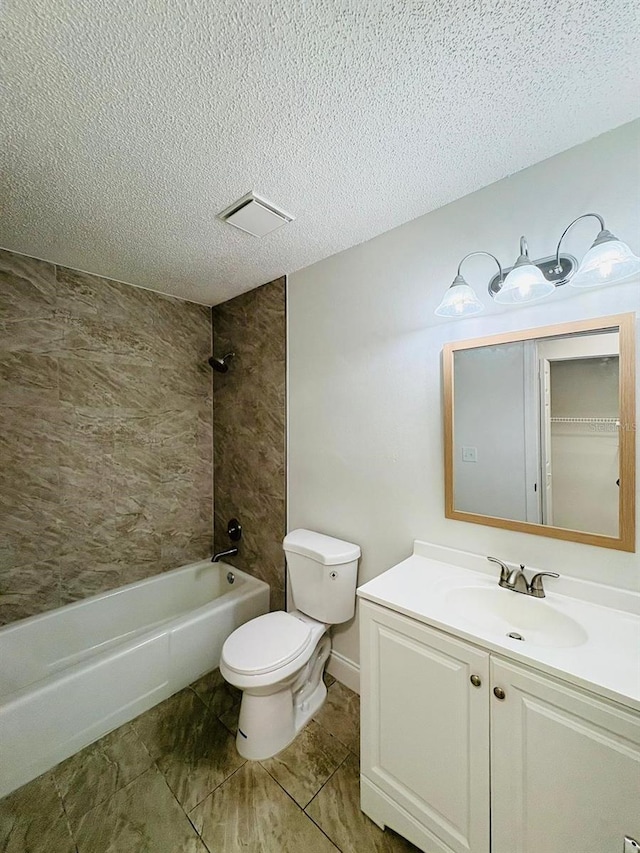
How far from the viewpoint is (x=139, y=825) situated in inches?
46.7

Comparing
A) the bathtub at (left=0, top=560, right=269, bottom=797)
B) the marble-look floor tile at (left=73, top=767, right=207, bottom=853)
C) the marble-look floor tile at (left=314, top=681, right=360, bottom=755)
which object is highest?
the bathtub at (left=0, top=560, right=269, bottom=797)

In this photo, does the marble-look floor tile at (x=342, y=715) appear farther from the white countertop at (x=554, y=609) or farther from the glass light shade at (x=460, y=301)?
the glass light shade at (x=460, y=301)

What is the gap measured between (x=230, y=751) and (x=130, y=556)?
4.26 feet

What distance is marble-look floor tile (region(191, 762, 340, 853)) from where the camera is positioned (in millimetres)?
1130

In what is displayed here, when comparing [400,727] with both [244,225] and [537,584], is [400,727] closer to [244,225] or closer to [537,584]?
[537,584]

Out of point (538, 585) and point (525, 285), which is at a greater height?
point (525, 285)

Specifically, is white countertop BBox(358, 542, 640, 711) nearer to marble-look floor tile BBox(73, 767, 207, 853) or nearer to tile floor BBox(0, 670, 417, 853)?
tile floor BBox(0, 670, 417, 853)

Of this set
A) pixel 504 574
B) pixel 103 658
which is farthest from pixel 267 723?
pixel 504 574

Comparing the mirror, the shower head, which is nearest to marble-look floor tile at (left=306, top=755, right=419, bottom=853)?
the mirror

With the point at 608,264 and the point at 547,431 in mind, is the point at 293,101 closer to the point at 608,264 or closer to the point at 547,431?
the point at 608,264

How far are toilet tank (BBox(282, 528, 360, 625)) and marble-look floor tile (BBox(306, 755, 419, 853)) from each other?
1.89 feet

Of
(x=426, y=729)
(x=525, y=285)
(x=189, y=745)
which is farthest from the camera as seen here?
(x=189, y=745)

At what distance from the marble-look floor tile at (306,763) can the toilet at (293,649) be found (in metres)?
0.04

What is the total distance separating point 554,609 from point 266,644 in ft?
3.85
